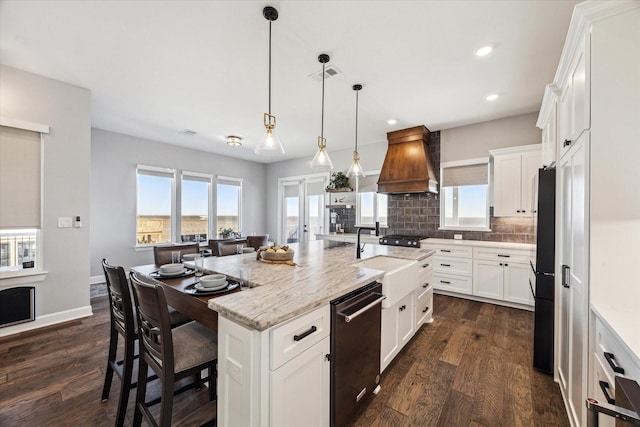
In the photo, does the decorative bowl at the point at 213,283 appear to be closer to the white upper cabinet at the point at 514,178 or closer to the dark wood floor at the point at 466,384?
the dark wood floor at the point at 466,384

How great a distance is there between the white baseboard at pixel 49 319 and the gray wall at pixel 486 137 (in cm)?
578

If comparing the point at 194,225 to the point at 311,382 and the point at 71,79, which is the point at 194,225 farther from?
the point at 311,382

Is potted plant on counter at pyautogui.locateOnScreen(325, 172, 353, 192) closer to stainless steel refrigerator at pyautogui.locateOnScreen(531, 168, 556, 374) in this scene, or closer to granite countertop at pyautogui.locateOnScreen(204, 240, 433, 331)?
granite countertop at pyautogui.locateOnScreen(204, 240, 433, 331)

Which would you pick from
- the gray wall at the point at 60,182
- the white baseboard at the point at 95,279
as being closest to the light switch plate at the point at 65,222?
the gray wall at the point at 60,182

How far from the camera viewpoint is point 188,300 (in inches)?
59.0

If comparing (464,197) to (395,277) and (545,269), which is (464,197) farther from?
(395,277)

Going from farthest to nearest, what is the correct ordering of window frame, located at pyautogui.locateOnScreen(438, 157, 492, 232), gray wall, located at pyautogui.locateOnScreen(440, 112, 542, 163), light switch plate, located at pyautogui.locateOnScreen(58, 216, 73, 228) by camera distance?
window frame, located at pyautogui.locateOnScreen(438, 157, 492, 232), gray wall, located at pyautogui.locateOnScreen(440, 112, 542, 163), light switch plate, located at pyautogui.locateOnScreen(58, 216, 73, 228)

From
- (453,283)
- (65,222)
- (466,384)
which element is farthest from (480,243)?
(65,222)

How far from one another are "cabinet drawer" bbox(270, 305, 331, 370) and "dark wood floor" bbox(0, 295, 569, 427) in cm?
86

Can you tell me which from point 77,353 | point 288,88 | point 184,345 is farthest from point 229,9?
point 77,353

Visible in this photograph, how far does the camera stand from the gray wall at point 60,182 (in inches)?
112

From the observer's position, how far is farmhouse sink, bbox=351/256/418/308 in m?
1.90

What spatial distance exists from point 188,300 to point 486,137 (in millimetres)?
4715

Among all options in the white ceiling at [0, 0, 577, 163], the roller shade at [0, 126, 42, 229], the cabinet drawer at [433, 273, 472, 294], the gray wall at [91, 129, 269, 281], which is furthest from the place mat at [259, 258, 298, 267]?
the gray wall at [91, 129, 269, 281]
